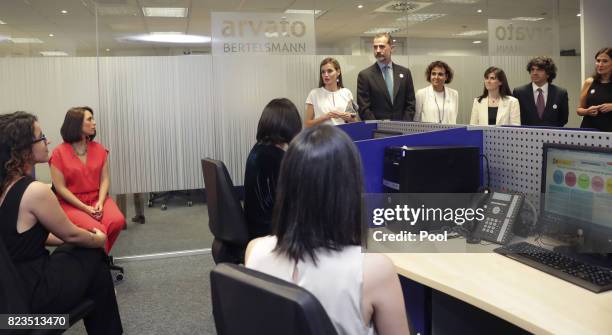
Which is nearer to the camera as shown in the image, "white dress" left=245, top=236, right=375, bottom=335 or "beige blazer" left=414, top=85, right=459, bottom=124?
"white dress" left=245, top=236, right=375, bottom=335

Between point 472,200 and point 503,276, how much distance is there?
56 centimetres

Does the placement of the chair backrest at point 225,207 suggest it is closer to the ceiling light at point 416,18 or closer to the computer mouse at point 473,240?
the computer mouse at point 473,240

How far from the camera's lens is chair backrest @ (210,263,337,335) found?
30.6 inches

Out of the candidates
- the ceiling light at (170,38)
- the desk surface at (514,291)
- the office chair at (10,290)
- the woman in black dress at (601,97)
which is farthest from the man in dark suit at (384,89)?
the office chair at (10,290)

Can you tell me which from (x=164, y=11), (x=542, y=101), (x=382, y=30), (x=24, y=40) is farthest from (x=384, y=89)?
(x=24, y=40)

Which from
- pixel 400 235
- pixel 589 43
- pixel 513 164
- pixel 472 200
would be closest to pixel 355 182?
pixel 400 235

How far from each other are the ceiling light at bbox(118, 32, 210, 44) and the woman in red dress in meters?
0.90

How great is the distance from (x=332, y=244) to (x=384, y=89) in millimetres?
3185

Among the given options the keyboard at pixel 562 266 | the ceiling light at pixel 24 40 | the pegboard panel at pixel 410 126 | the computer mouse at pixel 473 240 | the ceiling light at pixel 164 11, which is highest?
the ceiling light at pixel 164 11

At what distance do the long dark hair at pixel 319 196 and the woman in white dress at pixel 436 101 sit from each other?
3305mm

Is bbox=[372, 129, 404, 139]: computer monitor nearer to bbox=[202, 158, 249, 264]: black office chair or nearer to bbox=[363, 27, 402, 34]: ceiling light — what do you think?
bbox=[202, 158, 249, 264]: black office chair

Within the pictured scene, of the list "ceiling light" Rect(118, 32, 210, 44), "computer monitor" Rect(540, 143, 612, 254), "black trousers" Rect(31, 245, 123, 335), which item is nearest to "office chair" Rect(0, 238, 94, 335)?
"black trousers" Rect(31, 245, 123, 335)

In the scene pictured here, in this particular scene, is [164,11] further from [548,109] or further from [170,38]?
[548,109]

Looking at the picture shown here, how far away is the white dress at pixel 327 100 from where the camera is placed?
423 cm
